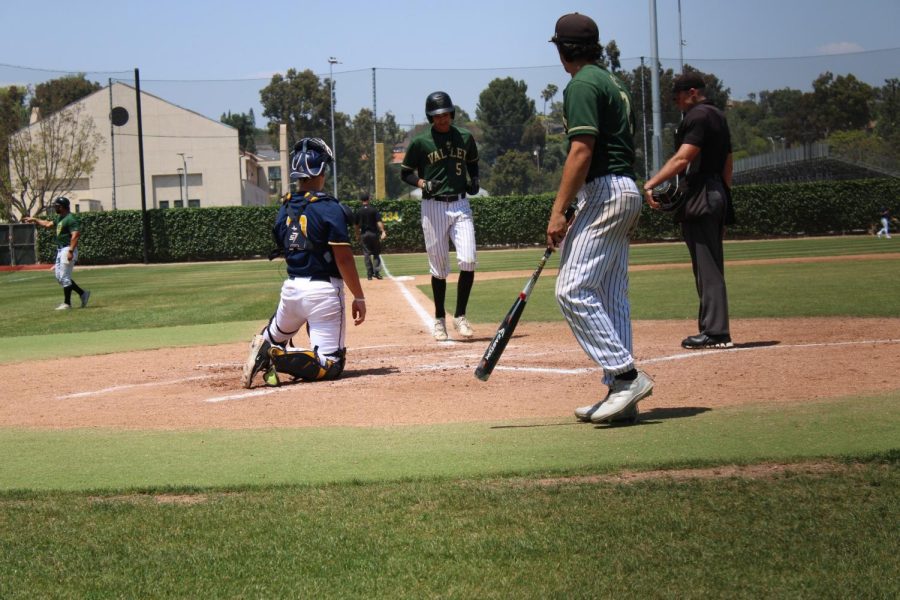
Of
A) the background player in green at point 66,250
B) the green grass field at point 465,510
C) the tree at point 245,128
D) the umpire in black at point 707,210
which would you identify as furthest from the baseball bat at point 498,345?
the tree at point 245,128

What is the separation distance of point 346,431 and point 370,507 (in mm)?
1676

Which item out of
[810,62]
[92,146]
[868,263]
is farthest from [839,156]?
[92,146]

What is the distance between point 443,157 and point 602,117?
468 centimetres

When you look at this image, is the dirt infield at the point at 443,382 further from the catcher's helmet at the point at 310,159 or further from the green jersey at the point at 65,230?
the green jersey at the point at 65,230

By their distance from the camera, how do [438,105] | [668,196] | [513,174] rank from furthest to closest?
[513,174] → [438,105] → [668,196]

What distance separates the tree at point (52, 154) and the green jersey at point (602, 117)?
54403 millimetres

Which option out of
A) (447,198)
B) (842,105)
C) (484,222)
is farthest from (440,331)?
(842,105)

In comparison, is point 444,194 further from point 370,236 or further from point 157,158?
point 157,158

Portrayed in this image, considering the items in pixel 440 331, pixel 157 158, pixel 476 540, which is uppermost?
pixel 157 158

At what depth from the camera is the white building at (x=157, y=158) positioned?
5016cm

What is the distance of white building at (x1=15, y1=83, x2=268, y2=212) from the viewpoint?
50.2 metres

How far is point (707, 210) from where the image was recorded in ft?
28.3

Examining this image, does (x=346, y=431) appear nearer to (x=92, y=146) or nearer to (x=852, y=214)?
(x=852, y=214)

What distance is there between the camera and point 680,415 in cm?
582
